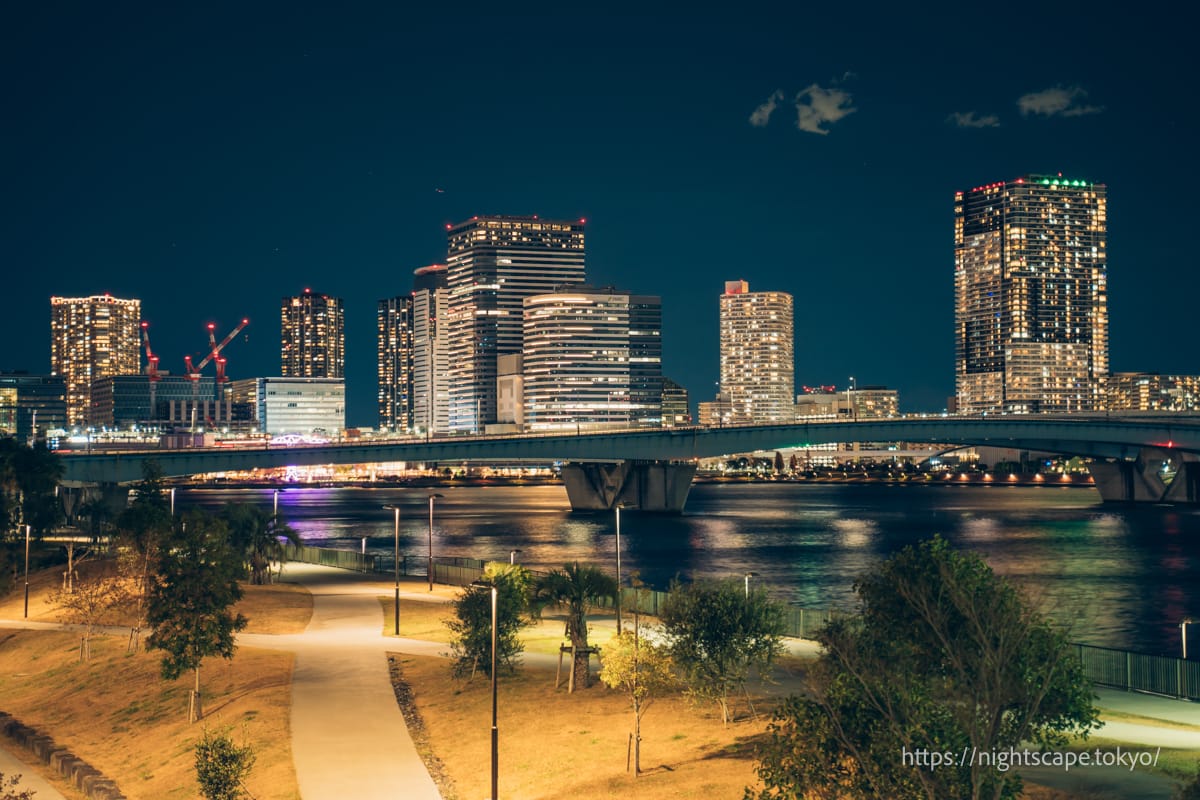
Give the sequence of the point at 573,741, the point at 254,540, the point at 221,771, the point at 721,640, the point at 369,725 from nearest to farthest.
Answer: the point at 221,771
the point at 573,741
the point at 721,640
the point at 369,725
the point at 254,540

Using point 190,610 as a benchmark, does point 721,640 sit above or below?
above

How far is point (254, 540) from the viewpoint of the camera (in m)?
77.8

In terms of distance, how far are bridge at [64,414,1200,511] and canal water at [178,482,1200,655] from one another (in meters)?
6.37

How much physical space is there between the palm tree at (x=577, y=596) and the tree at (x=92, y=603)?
23.2 meters

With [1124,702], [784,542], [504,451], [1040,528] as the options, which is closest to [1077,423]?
[1040,528]

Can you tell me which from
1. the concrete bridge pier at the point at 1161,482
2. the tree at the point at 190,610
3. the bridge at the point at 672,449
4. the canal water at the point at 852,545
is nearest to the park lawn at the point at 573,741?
the tree at the point at 190,610

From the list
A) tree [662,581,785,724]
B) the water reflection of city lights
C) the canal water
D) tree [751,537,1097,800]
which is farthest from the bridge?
tree [751,537,1097,800]

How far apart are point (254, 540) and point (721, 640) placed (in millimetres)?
48348

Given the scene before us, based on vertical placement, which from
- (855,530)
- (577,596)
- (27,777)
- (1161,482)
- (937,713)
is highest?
(937,713)

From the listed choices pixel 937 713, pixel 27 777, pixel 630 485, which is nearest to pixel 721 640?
pixel 937 713

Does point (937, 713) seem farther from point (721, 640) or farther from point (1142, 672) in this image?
point (1142, 672)

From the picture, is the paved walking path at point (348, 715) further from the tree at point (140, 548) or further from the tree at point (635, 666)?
the tree at point (635, 666)

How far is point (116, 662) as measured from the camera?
54469 mm

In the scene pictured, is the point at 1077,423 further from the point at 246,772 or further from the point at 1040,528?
the point at 246,772
